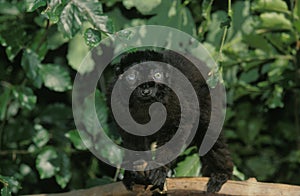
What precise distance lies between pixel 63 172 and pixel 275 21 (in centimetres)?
129

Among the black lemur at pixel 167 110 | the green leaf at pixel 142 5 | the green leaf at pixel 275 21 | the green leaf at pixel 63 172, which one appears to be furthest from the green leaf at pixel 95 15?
the green leaf at pixel 275 21

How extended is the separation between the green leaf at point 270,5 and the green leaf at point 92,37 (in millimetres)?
1079

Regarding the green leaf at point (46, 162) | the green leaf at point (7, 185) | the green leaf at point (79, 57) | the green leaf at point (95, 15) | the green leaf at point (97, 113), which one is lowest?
the green leaf at point (46, 162)

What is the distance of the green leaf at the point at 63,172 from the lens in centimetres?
321

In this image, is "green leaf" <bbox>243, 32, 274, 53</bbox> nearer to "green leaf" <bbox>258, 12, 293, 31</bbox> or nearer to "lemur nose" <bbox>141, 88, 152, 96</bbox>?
"green leaf" <bbox>258, 12, 293, 31</bbox>

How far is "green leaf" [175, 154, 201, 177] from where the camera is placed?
119 inches

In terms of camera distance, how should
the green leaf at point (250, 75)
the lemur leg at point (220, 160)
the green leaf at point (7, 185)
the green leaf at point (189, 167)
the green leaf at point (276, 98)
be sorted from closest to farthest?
the green leaf at point (7, 185)
the lemur leg at point (220, 160)
the green leaf at point (189, 167)
the green leaf at point (276, 98)
the green leaf at point (250, 75)

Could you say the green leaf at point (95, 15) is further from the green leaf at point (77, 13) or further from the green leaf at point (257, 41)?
the green leaf at point (257, 41)

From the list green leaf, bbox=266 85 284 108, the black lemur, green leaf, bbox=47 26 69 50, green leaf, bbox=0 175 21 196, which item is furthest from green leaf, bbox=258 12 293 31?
green leaf, bbox=0 175 21 196

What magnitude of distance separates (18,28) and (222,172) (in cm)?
121

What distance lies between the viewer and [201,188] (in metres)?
2.65

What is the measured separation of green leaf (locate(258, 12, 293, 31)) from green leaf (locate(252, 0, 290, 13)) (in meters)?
0.05

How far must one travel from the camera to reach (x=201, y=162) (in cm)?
307

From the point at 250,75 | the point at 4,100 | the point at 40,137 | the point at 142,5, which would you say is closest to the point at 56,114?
the point at 40,137
